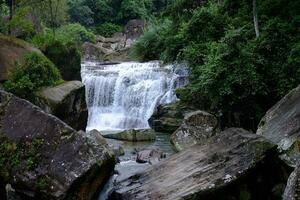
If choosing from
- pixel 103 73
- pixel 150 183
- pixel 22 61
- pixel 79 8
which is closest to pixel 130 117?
pixel 103 73

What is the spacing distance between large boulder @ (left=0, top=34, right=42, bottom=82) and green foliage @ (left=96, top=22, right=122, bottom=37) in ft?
109

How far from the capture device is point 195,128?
1614cm

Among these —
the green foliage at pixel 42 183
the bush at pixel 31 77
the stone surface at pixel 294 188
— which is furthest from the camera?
the bush at pixel 31 77

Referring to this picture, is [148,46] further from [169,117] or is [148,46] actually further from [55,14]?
[55,14]

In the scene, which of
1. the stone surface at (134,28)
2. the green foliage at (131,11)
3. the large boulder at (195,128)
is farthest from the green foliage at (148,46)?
the green foliage at (131,11)

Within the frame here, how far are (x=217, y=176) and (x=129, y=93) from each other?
52.2 feet

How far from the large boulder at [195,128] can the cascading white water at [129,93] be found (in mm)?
6371

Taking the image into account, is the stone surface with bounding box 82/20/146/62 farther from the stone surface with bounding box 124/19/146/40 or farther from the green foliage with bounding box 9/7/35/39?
the green foliage with bounding box 9/7/35/39

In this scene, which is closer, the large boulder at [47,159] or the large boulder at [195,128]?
the large boulder at [47,159]

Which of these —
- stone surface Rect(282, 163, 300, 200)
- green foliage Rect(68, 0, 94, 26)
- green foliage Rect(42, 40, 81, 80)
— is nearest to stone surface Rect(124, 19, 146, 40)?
green foliage Rect(68, 0, 94, 26)

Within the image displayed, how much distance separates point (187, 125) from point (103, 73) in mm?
11755

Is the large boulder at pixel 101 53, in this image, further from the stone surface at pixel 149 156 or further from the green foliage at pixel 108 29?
the stone surface at pixel 149 156

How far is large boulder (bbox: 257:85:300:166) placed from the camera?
9125 millimetres

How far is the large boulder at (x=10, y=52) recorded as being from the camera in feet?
55.4
